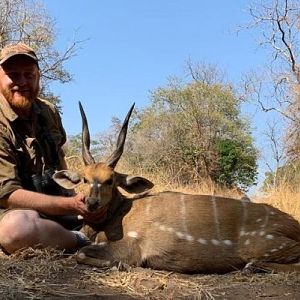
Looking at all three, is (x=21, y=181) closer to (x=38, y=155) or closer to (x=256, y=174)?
(x=38, y=155)

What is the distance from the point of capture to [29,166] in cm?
407

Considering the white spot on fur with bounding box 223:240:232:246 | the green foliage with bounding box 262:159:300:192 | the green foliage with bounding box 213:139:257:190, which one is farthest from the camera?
the green foliage with bounding box 213:139:257:190

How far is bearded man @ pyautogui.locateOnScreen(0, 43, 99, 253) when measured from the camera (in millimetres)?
3707

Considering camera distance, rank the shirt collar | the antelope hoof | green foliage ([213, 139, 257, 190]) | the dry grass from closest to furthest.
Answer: the antelope hoof
the shirt collar
the dry grass
green foliage ([213, 139, 257, 190])

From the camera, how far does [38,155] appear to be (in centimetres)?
417

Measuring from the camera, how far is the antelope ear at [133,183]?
410cm

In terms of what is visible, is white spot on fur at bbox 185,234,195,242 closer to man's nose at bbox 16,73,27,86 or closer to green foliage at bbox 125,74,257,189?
man's nose at bbox 16,73,27,86

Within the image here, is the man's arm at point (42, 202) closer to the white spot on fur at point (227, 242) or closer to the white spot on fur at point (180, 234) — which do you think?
the white spot on fur at point (180, 234)

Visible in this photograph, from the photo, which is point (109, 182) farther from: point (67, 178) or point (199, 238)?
point (199, 238)

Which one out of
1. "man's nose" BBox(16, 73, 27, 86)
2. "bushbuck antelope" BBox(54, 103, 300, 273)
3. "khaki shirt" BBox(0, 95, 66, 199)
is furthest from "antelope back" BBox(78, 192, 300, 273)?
"man's nose" BBox(16, 73, 27, 86)

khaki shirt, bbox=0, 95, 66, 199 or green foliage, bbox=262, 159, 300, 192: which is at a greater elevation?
green foliage, bbox=262, 159, 300, 192

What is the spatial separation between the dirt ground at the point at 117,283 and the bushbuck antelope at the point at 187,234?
11 centimetres

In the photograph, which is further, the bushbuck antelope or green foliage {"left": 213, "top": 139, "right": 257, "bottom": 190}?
green foliage {"left": 213, "top": 139, "right": 257, "bottom": 190}

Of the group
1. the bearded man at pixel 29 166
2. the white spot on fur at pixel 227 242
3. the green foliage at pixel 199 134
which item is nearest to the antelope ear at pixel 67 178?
the bearded man at pixel 29 166
